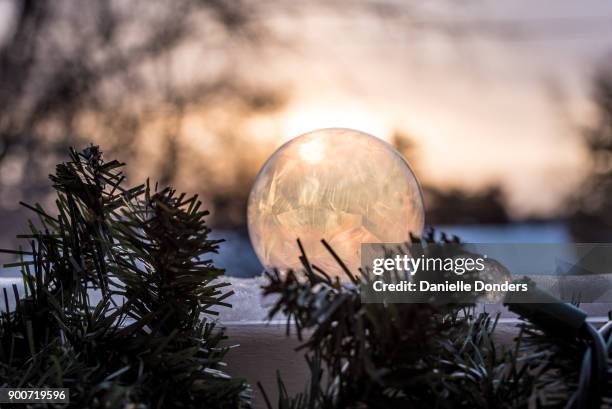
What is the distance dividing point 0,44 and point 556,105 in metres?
1.02

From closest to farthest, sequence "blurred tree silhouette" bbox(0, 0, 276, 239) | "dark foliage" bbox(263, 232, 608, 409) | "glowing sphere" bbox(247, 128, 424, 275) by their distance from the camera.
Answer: "dark foliage" bbox(263, 232, 608, 409)
"glowing sphere" bbox(247, 128, 424, 275)
"blurred tree silhouette" bbox(0, 0, 276, 239)

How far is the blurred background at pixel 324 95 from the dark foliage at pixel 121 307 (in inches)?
36.6

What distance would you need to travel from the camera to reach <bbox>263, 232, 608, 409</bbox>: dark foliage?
0.41ft

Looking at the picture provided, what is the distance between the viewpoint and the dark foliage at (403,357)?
0.41 feet

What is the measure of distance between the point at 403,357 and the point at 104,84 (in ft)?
3.62

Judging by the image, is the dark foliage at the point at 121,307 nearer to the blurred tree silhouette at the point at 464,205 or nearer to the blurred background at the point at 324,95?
the blurred background at the point at 324,95

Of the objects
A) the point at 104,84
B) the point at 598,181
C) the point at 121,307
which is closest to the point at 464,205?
the point at 598,181

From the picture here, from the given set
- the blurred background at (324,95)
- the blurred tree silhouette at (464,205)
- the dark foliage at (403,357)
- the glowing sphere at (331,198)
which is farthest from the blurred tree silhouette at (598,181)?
the dark foliage at (403,357)

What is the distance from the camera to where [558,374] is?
0.49ft

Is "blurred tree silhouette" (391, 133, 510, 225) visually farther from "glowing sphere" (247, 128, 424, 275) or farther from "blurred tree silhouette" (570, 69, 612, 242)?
"glowing sphere" (247, 128, 424, 275)

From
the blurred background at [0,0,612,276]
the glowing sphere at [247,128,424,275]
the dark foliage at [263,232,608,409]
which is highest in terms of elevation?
the blurred background at [0,0,612,276]

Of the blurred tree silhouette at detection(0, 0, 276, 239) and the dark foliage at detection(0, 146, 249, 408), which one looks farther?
the blurred tree silhouette at detection(0, 0, 276, 239)

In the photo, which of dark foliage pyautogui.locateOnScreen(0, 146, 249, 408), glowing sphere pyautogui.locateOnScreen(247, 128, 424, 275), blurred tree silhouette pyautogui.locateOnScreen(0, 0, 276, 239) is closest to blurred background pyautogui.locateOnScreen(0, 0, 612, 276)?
blurred tree silhouette pyautogui.locateOnScreen(0, 0, 276, 239)

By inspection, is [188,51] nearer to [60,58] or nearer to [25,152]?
[60,58]
